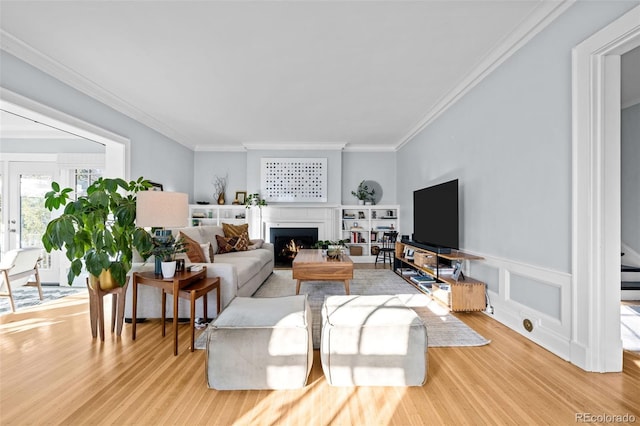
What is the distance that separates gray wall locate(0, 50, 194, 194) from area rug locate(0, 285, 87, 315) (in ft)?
6.27

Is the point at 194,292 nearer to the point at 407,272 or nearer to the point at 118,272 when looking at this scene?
the point at 118,272

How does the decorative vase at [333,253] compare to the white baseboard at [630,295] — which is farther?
the decorative vase at [333,253]

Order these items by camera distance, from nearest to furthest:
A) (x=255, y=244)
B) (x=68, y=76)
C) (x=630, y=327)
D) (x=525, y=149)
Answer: (x=525, y=149)
(x=630, y=327)
(x=68, y=76)
(x=255, y=244)

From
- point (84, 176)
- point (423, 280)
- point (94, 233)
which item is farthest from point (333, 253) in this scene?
point (84, 176)

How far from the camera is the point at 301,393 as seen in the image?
1.72m

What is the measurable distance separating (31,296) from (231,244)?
105 inches

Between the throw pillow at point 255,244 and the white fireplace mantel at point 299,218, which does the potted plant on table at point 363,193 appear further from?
the throw pillow at point 255,244

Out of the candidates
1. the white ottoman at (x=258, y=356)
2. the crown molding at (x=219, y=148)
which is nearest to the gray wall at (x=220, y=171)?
the crown molding at (x=219, y=148)

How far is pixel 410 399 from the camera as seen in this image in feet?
5.43

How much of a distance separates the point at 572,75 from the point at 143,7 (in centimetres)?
319

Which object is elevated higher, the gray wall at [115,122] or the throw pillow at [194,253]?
the gray wall at [115,122]

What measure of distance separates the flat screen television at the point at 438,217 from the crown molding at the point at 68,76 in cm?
443

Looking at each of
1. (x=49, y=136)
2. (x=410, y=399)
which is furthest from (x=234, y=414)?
(x=49, y=136)

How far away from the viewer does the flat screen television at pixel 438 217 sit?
3447mm
